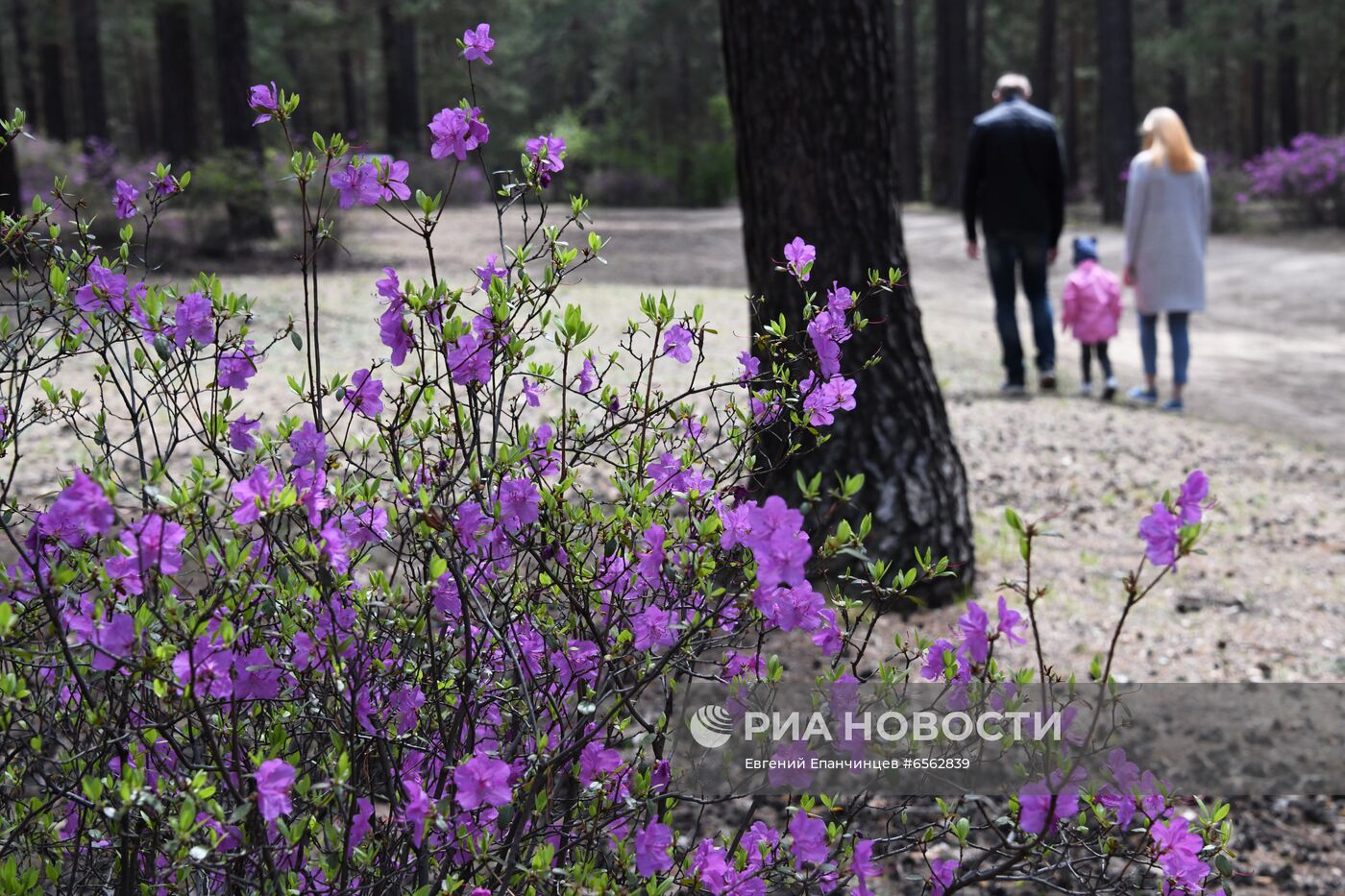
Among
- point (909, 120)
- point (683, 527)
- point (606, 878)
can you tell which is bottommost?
point (606, 878)

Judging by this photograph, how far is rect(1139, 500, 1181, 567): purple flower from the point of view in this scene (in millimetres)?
1133

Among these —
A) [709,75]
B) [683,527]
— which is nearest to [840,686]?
[683,527]

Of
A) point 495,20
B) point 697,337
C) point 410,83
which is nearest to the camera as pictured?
point 697,337

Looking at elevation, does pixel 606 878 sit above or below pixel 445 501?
below

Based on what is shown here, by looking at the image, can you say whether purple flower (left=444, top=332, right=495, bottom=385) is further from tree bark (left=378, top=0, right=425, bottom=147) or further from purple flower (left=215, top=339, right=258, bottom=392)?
tree bark (left=378, top=0, right=425, bottom=147)

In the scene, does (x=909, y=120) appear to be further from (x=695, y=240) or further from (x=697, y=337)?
(x=697, y=337)

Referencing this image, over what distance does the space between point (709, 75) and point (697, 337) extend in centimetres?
3775

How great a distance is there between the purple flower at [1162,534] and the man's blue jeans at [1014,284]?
6846mm

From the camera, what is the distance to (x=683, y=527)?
1.51 m

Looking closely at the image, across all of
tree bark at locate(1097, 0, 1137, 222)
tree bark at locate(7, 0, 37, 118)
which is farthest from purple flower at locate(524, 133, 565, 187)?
tree bark at locate(7, 0, 37, 118)

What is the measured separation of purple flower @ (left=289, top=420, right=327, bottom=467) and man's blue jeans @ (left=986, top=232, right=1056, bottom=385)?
6.83 meters

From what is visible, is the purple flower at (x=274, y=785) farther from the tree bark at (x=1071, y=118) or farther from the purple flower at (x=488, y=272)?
the tree bark at (x=1071, y=118)

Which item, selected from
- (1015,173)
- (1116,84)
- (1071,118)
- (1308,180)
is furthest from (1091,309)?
(1071,118)

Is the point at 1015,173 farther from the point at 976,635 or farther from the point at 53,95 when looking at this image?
the point at 53,95
